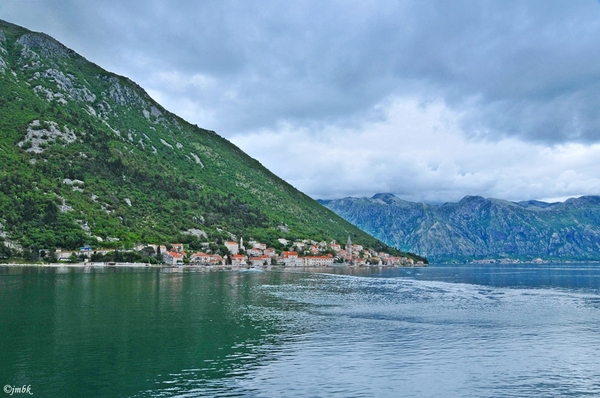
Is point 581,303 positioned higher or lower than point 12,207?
lower

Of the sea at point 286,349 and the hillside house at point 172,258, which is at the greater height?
the hillside house at point 172,258

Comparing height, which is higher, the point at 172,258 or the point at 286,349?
the point at 172,258

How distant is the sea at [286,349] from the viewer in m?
29.3

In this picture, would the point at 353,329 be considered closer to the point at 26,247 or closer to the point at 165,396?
the point at 165,396

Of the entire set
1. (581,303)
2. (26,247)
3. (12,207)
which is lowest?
(581,303)

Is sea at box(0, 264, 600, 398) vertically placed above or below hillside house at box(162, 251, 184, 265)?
below

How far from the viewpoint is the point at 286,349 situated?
39406 millimetres

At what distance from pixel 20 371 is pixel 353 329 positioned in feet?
100

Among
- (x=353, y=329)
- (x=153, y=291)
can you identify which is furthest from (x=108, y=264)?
(x=353, y=329)

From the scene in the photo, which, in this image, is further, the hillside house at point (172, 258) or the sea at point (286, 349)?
the hillside house at point (172, 258)

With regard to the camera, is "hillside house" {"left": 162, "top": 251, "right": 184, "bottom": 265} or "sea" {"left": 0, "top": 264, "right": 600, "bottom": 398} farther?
"hillside house" {"left": 162, "top": 251, "right": 184, "bottom": 265}

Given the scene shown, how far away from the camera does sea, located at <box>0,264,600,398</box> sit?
29.3 m

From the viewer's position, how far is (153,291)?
266ft

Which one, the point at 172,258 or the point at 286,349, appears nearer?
the point at 286,349
